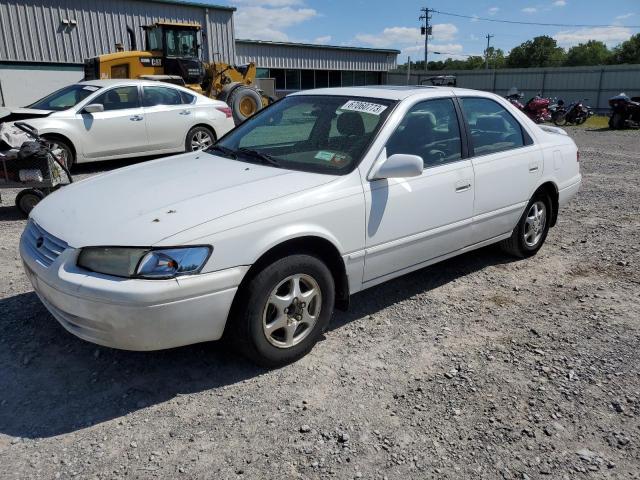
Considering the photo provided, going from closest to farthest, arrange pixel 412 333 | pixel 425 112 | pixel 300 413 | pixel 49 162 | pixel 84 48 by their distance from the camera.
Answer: pixel 300 413 → pixel 412 333 → pixel 425 112 → pixel 49 162 → pixel 84 48

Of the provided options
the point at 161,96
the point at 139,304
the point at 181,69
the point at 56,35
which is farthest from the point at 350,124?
the point at 56,35

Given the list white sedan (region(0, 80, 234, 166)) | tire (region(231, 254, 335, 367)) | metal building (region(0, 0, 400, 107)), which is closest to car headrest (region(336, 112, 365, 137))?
tire (region(231, 254, 335, 367))

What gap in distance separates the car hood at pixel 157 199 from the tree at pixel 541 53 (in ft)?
317

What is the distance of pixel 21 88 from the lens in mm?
21156

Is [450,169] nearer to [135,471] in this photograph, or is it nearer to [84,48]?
[135,471]

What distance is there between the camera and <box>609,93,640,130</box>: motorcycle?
18875 mm

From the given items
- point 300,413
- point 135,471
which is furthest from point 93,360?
point 300,413

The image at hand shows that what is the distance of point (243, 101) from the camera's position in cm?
1537

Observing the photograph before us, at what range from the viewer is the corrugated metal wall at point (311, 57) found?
32375 mm

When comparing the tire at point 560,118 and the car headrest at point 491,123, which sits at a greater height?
the car headrest at point 491,123

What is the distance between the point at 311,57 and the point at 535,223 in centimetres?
3298

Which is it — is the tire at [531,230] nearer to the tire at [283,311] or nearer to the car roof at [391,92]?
the car roof at [391,92]

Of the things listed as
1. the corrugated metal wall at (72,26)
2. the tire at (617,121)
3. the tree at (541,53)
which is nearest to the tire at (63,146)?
the corrugated metal wall at (72,26)

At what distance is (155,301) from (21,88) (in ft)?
74.1
